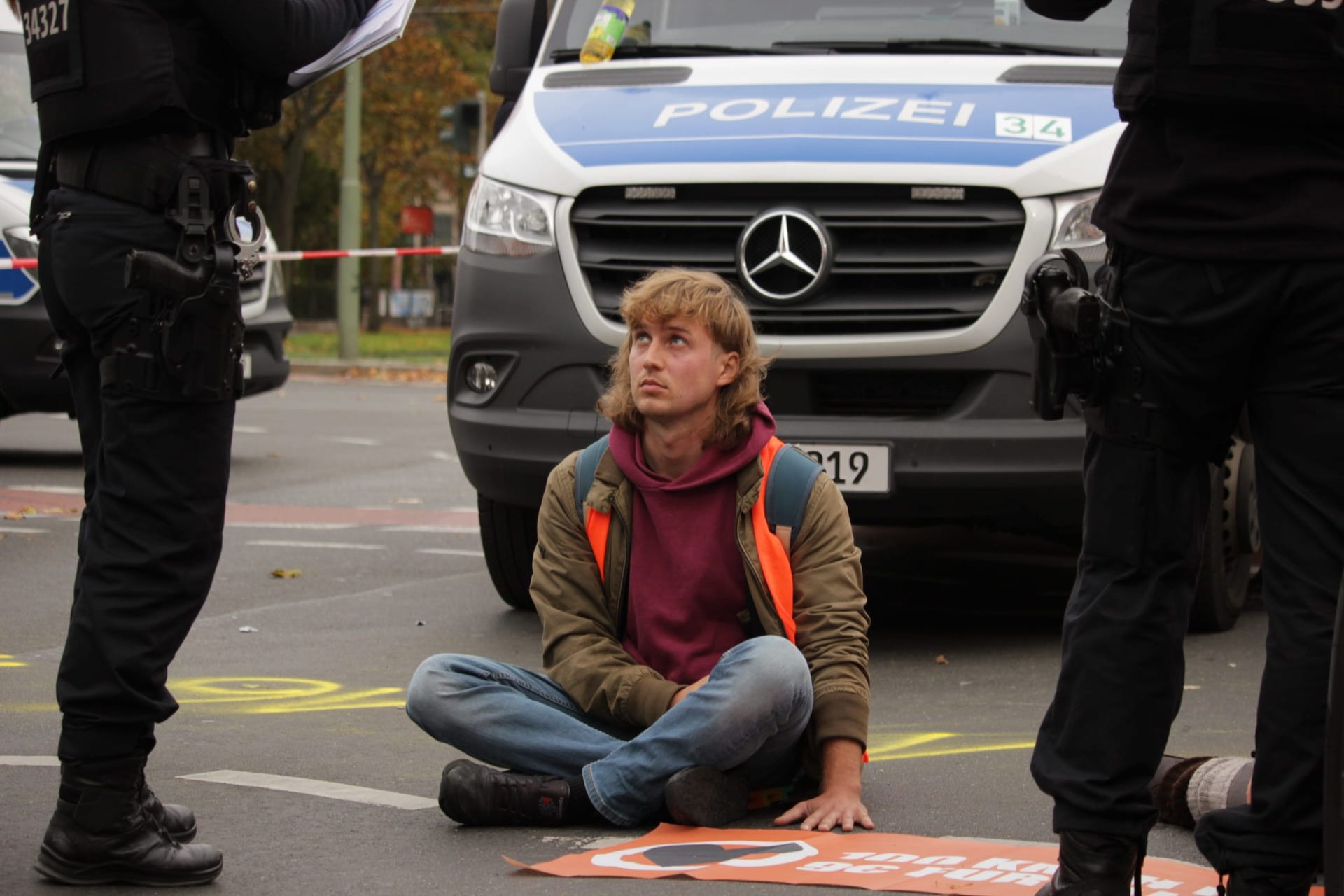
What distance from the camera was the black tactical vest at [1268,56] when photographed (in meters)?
3.00

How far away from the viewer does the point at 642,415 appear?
4.46 m

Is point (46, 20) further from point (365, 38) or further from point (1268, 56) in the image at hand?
point (1268, 56)

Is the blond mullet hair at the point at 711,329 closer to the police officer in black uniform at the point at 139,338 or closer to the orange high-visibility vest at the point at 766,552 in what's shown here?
the orange high-visibility vest at the point at 766,552

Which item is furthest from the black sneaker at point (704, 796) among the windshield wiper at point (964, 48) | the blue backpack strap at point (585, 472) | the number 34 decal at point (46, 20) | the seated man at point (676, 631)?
the windshield wiper at point (964, 48)

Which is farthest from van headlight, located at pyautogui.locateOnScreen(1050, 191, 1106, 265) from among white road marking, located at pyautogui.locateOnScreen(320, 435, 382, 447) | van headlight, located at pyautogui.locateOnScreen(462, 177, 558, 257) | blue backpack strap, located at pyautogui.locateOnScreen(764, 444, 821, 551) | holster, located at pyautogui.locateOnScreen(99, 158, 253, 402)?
white road marking, located at pyautogui.locateOnScreen(320, 435, 382, 447)

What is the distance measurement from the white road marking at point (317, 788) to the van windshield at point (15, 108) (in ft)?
23.5

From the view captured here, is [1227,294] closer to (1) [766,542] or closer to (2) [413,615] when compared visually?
(1) [766,542]

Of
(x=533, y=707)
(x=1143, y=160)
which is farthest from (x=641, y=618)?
(x=1143, y=160)

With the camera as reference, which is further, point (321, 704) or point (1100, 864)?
point (321, 704)

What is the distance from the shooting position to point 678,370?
439 cm

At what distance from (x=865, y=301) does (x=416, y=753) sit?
77.5 inches

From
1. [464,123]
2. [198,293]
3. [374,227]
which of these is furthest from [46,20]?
[374,227]

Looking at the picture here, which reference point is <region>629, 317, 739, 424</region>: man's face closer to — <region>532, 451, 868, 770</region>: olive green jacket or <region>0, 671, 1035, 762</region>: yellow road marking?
<region>532, 451, 868, 770</region>: olive green jacket

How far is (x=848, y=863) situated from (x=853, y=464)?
7.37ft
